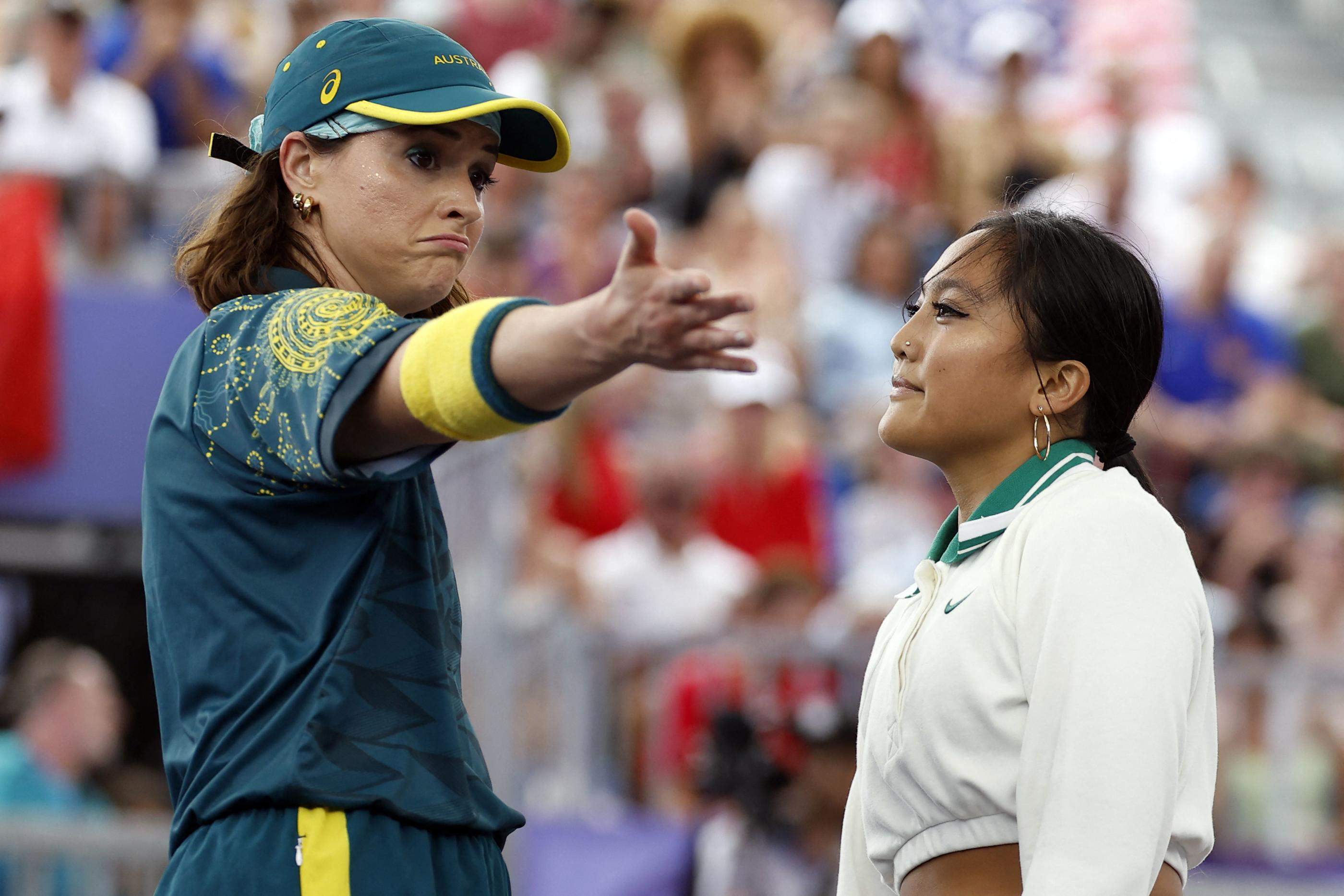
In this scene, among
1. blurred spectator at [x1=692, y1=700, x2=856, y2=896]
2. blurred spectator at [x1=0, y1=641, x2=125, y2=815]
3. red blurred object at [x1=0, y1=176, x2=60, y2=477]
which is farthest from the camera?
red blurred object at [x1=0, y1=176, x2=60, y2=477]

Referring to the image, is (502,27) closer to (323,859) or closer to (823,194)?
(823,194)

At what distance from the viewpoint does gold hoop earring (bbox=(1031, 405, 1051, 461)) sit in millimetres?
2566

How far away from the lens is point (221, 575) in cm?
222

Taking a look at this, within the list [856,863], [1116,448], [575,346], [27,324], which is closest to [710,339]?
[575,346]

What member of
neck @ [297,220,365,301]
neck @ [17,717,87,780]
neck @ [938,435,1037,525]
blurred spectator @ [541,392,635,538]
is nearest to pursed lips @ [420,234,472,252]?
neck @ [297,220,365,301]

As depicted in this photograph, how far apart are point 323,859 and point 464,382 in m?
0.66

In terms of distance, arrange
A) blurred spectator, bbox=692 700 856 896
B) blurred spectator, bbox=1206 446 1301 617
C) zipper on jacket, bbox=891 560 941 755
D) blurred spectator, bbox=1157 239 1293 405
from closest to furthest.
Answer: zipper on jacket, bbox=891 560 941 755 → blurred spectator, bbox=692 700 856 896 → blurred spectator, bbox=1206 446 1301 617 → blurred spectator, bbox=1157 239 1293 405

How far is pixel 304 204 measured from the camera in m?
2.36

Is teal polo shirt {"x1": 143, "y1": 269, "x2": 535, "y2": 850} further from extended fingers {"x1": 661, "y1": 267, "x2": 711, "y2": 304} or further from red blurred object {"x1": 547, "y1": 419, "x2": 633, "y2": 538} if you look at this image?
red blurred object {"x1": 547, "y1": 419, "x2": 633, "y2": 538}

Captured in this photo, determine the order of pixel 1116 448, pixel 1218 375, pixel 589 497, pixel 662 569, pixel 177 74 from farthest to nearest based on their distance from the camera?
pixel 1218 375, pixel 177 74, pixel 589 497, pixel 662 569, pixel 1116 448

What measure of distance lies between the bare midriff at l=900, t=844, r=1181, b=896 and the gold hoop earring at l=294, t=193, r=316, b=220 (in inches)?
47.9

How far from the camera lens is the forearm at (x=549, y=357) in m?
1.85

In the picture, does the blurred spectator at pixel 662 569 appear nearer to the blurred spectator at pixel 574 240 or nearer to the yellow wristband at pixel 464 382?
the blurred spectator at pixel 574 240

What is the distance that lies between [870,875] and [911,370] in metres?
0.77
